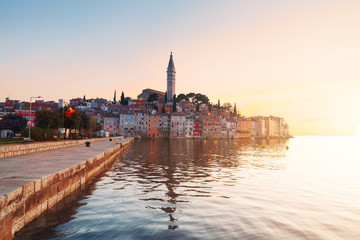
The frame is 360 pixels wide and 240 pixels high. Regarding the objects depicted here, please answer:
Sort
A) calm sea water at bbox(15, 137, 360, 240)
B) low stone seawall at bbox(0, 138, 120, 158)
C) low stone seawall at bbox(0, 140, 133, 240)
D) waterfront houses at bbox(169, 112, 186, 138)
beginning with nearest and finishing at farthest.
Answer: low stone seawall at bbox(0, 140, 133, 240) < calm sea water at bbox(15, 137, 360, 240) < low stone seawall at bbox(0, 138, 120, 158) < waterfront houses at bbox(169, 112, 186, 138)

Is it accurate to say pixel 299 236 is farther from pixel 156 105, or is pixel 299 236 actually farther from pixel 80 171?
pixel 156 105

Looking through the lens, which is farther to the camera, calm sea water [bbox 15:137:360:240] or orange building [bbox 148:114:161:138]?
orange building [bbox 148:114:161:138]

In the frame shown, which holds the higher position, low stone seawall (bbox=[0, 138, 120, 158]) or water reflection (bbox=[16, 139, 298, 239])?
low stone seawall (bbox=[0, 138, 120, 158])

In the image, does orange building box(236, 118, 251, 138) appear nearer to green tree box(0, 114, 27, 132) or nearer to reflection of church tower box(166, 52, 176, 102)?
reflection of church tower box(166, 52, 176, 102)

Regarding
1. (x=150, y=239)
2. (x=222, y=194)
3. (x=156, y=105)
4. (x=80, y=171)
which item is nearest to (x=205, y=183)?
(x=222, y=194)

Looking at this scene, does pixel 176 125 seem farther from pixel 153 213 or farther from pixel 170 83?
pixel 153 213

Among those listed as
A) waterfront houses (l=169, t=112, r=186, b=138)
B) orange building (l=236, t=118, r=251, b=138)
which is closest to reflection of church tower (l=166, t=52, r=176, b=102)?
waterfront houses (l=169, t=112, r=186, b=138)

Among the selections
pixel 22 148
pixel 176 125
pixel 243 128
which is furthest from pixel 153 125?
pixel 22 148

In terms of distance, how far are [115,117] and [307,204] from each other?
399ft

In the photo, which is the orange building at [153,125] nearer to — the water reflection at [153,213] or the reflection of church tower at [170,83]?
the reflection of church tower at [170,83]

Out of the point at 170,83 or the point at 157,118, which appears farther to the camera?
the point at 170,83

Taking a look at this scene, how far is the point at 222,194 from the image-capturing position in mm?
13555

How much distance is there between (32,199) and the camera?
836 cm

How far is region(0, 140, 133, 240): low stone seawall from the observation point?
6663mm
